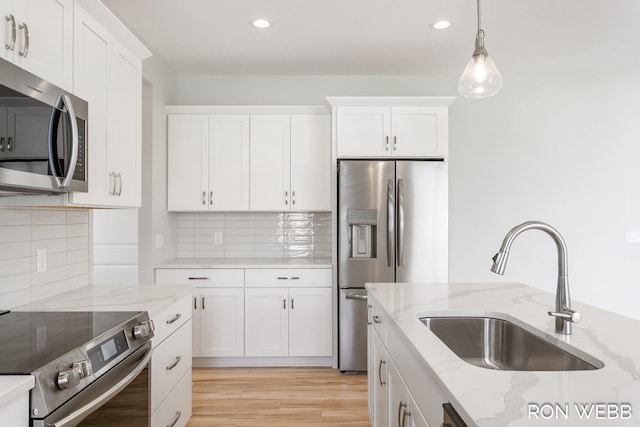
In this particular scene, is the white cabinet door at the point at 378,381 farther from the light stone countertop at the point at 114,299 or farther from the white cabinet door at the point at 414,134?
the white cabinet door at the point at 414,134

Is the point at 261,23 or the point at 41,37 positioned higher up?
the point at 261,23

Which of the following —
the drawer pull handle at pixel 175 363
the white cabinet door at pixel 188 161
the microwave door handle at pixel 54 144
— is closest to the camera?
the microwave door handle at pixel 54 144

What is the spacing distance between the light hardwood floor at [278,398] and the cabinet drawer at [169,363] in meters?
0.55

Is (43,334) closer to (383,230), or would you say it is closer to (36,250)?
(36,250)

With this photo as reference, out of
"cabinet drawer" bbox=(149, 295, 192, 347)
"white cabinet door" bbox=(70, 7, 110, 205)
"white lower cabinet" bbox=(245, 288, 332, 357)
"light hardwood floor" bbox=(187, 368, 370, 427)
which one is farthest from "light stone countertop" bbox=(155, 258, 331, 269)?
"white cabinet door" bbox=(70, 7, 110, 205)

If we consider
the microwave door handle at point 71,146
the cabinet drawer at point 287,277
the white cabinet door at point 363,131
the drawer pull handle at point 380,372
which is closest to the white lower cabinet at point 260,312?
the cabinet drawer at point 287,277

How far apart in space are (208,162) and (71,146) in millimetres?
2193

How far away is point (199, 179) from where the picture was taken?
154 inches

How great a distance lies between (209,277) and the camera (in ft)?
12.0

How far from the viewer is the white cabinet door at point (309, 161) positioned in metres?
3.94

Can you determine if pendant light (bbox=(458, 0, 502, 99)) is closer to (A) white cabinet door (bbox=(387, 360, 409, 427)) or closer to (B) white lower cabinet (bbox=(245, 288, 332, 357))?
(A) white cabinet door (bbox=(387, 360, 409, 427))

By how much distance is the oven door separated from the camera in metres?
1.27

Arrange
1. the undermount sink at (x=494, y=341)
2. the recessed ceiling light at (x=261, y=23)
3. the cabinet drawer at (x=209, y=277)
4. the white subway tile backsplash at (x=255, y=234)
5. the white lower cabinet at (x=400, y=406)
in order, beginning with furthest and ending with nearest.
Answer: the white subway tile backsplash at (x=255, y=234), the cabinet drawer at (x=209, y=277), the recessed ceiling light at (x=261, y=23), the undermount sink at (x=494, y=341), the white lower cabinet at (x=400, y=406)

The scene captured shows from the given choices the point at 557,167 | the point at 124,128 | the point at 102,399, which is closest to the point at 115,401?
the point at 102,399
